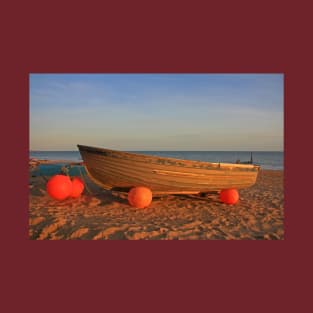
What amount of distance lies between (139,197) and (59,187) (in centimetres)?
178

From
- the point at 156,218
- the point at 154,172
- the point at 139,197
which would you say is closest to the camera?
the point at 156,218

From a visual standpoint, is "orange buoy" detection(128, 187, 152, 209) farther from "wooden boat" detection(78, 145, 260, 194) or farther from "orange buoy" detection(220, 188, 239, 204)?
"orange buoy" detection(220, 188, 239, 204)

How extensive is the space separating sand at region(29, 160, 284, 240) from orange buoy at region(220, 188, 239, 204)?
14 cm

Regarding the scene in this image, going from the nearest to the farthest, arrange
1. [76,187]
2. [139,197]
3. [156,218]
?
[156,218], [139,197], [76,187]

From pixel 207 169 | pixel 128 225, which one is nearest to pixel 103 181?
pixel 128 225

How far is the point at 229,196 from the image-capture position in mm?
6730

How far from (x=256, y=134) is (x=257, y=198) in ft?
5.87

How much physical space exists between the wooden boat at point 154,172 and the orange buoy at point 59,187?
69 centimetres

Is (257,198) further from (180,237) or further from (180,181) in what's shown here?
(180,237)

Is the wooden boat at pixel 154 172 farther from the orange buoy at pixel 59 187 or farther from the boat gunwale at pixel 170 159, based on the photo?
the orange buoy at pixel 59 187

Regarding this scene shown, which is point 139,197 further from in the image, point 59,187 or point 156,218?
point 59,187

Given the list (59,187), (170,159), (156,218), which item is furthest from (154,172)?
(59,187)

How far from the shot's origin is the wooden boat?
6016mm

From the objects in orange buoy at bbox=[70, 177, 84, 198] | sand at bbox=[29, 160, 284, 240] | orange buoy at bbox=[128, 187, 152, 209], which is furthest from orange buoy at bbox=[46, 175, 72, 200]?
orange buoy at bbox=[128, 187, 152, 209]
